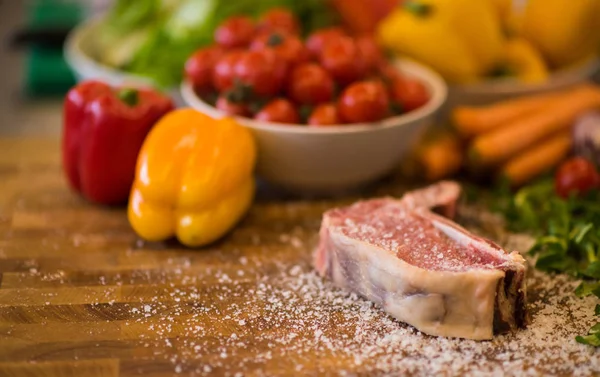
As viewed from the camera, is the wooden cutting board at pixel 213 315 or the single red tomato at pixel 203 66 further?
the single red tomato at pixel 203 66

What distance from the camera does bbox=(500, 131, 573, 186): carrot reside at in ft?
8.20

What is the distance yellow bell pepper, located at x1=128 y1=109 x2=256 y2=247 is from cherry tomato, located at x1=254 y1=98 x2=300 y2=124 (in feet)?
0.43

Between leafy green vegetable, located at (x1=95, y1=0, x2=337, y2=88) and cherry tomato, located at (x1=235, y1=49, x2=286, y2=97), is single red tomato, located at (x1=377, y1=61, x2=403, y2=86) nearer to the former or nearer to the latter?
cherry tomato, located at (x1=235, y1=49, x2=286, y2=97)

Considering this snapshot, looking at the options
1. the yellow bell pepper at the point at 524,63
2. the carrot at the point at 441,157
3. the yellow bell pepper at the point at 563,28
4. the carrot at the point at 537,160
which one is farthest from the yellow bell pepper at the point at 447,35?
the carrot at the point at 537,160

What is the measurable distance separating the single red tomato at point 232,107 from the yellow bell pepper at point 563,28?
3.96 feet

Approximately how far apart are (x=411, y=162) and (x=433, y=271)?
98 cm

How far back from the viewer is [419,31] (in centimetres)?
270

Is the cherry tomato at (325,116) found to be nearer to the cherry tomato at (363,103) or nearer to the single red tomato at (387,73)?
the cherry tomato at (363,103)

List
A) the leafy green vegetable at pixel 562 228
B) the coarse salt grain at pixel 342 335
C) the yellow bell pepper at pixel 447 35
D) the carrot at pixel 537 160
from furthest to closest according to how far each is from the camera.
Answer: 1. the yellow bell pepper at pixel 447 35
2. the carrot at pixel 537 160
3. the leafy green vegetable at pixel 562 228
4. the coarse salt grain at pixel 342 335

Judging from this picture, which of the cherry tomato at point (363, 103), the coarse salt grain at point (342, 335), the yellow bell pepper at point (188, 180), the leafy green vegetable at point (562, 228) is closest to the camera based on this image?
the coarse salt grain at point (342, 335)

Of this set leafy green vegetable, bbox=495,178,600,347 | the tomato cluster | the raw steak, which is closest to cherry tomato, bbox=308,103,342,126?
the tomato cluster

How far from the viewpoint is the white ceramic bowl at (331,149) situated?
7.36 feet

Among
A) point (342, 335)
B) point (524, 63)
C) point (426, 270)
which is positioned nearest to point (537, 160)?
point (524, 63)

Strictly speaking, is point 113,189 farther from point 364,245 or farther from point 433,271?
point 433,271
